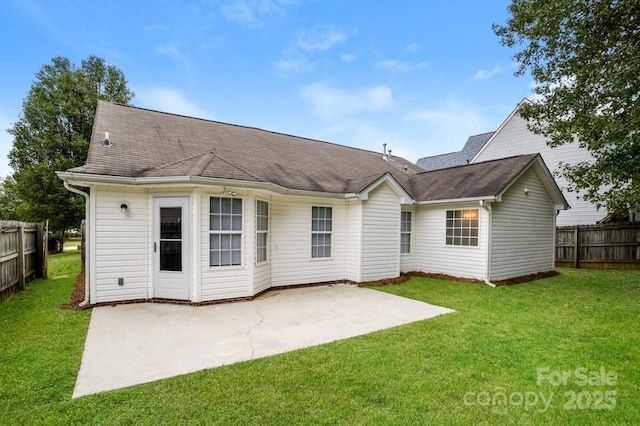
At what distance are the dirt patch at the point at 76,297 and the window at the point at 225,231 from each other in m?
2.83

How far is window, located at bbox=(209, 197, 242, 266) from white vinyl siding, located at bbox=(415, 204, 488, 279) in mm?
6828

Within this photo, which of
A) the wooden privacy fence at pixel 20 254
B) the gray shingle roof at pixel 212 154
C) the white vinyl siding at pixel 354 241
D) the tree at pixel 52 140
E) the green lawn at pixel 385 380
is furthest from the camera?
the tree at pixel 52 140

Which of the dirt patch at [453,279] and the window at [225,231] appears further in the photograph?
the dirt patch at [453,279]

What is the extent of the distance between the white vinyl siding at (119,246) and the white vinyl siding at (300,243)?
3050 mm

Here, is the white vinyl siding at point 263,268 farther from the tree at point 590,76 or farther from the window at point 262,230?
the tree at point 590,76

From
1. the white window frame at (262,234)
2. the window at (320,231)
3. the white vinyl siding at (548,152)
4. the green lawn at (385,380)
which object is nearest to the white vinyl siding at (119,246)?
the green lawn at (385,380)

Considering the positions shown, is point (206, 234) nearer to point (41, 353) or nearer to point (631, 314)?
point (41, 353)

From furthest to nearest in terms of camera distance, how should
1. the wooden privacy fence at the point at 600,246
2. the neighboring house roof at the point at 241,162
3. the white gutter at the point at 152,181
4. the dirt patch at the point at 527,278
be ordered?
the wooden privacy fence at the point at 600,246
the dirt patch at the point at 527,278
the neighboring house roof at the point at 241,162
the white gutter at the point at 152,181

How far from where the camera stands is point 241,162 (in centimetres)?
937

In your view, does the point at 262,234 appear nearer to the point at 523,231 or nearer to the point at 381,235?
the point at 381,235

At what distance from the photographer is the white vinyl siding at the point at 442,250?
969 centimetres

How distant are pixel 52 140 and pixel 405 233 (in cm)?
2117

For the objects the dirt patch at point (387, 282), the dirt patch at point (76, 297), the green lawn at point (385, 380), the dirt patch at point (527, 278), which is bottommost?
the dirt patch at point (527, 278)

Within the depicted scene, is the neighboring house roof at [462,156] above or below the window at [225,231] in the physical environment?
above
